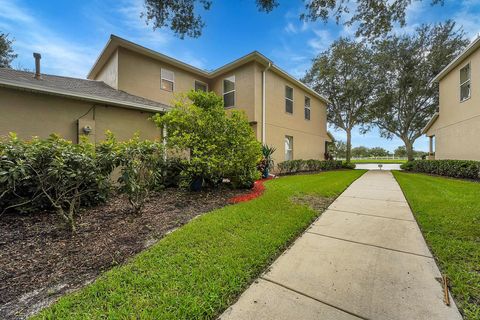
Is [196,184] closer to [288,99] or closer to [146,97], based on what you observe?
[146,97]

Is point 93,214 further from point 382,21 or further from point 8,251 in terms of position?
point 382,21

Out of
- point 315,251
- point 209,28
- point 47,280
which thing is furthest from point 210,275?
point 209,28

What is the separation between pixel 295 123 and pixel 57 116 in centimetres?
1175

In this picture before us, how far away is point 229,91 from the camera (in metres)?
11.9

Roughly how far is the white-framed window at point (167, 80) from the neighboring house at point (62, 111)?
3351 mm

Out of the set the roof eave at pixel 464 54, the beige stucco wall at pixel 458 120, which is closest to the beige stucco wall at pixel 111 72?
the roof eave at pixel 464 54

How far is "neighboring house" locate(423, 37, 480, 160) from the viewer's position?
9648mm

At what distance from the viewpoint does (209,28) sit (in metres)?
4.62

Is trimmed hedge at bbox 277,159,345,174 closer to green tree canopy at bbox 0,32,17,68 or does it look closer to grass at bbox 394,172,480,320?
grass at bbox 394,172,480,320

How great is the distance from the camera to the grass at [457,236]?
213cm

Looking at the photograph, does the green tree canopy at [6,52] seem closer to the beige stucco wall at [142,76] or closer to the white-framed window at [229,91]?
the beige stucco wall at [142,76]

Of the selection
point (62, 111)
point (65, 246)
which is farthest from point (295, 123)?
point (65, 246)

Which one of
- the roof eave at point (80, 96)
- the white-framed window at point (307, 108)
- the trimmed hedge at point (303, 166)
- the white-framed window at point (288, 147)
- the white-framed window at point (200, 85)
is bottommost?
the trimmed hedge at point (303, 166)

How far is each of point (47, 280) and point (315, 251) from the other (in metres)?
3.35
